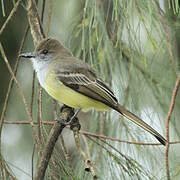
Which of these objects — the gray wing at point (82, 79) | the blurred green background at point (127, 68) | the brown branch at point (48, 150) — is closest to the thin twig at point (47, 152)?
the brown branch at point (48, 150)

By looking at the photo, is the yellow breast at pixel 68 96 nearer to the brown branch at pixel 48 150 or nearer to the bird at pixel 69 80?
the bird at pixel 69 80

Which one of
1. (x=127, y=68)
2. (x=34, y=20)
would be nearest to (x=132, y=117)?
(x=127, y=68)

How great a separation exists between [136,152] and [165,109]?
0.29 meters

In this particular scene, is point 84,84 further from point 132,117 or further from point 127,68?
point 132,117

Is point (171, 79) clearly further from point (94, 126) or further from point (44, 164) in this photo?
point (44, 164)

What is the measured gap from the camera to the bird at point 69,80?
2295 millimetres

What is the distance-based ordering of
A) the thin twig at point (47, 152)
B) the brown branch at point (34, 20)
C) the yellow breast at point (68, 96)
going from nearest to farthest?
the thin twig at point (47, 152) < the brown branch at point (34, 20) < the yellow breast at point (68, 96)

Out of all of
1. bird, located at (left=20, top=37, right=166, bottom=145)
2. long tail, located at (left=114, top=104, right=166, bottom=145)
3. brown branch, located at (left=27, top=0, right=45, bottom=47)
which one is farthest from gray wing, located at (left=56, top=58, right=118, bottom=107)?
brown branch, located at (left=27, top=0, right=45, bottom=47)

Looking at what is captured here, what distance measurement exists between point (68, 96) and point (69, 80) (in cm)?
11

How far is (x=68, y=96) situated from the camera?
232 centimetres

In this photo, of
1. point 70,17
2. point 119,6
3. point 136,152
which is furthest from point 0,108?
point 119,6

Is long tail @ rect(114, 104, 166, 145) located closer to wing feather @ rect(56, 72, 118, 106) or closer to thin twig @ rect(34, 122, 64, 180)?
wing feather @ rect(56, 72, 118, 106)

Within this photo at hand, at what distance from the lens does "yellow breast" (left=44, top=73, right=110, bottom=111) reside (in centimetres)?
228

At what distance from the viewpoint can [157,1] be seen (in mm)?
2045
